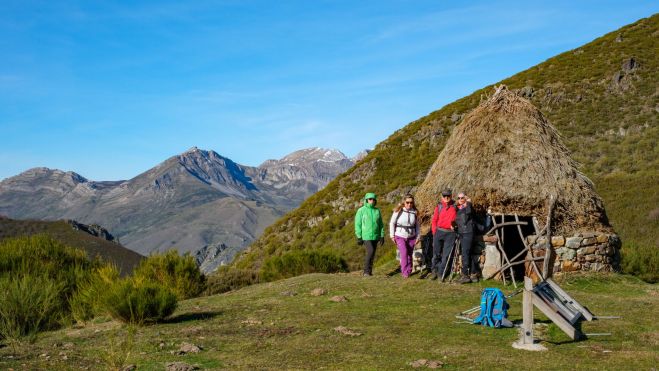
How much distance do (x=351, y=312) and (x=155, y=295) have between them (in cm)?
364

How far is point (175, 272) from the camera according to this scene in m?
18.0

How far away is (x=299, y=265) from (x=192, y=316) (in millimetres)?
10031

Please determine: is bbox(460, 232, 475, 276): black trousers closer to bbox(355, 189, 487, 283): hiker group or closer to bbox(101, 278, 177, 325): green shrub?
bbox(355, 189, 487, 283): hiker group

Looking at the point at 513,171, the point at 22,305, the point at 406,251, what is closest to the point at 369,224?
the point at 406,251

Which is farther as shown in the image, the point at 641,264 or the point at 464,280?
the point at 641,264

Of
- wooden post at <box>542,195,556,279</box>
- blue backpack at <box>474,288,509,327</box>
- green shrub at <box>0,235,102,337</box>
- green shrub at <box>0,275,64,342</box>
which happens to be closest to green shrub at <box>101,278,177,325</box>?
green shrub at <box>0,275,64,342</box>

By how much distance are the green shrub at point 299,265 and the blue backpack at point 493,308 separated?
39.6ft

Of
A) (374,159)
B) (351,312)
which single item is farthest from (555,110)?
(351,312)

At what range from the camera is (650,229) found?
82.0ft

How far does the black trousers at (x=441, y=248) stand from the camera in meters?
14.2

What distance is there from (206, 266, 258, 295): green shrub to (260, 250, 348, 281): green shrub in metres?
0.80

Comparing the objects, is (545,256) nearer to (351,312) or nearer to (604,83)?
(351,312)

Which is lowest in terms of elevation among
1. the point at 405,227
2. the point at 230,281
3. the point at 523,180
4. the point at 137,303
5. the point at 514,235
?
the point at 230,281

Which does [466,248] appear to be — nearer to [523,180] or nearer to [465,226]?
[465,226]
